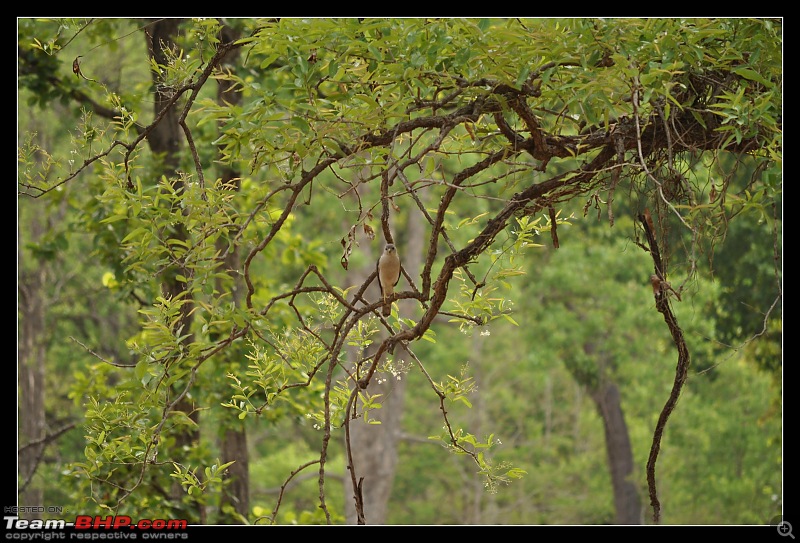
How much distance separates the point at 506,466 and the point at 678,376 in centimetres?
63

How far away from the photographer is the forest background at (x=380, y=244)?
8.36 feet

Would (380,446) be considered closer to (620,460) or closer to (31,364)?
(620,460)

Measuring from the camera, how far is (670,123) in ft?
9.23

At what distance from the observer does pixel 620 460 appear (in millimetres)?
13352

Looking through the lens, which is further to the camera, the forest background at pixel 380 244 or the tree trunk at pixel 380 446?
the tree trunk at pixel 380 446

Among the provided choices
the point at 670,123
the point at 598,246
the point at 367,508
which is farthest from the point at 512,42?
the point at 367,508

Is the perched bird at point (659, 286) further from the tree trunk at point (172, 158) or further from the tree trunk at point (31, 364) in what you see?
the tree trunk at point (31, 364)

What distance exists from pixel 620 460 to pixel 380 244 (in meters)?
4.69

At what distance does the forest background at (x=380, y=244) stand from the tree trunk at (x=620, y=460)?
0.03 m

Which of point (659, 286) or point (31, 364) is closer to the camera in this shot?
point (659, 286)
